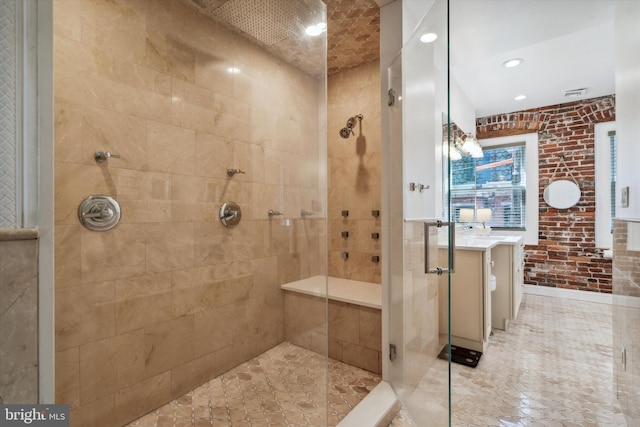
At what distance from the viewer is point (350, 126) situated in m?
2.75

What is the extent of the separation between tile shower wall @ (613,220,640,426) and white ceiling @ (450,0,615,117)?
1711 mm

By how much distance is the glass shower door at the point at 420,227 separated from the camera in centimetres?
142

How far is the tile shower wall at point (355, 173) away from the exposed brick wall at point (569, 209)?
10.3 ft

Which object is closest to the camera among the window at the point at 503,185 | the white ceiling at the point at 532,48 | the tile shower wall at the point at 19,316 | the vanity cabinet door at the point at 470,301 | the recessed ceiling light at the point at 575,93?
the tile shower wall at the point at 19,316

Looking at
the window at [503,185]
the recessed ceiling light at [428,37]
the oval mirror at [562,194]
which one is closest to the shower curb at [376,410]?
the recessed ceiling light at [428,37]

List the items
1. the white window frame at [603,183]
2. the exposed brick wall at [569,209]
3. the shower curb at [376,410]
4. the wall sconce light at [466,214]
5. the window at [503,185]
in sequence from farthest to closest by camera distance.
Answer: the window at [503,185] < the exposed brick wall at [569,209] < the white window frame at [603,183] < the wall sconce light at [466,214] < the shower curb at [376,410]

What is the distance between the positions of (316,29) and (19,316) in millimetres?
1929

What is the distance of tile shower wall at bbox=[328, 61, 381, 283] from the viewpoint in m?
2.67

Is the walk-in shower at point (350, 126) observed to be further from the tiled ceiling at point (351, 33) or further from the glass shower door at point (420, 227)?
the glass shower door at point (420, 227)

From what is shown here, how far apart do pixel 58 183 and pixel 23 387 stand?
1120 millimetres

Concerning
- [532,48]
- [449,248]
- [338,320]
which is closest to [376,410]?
[338,320]

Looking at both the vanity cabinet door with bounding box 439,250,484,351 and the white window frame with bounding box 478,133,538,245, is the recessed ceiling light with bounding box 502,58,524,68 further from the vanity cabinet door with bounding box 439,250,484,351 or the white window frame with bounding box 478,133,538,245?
the vanity cabinet door with bounding box 439,250,484,351

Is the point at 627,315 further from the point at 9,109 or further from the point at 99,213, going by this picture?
the point at 99,213

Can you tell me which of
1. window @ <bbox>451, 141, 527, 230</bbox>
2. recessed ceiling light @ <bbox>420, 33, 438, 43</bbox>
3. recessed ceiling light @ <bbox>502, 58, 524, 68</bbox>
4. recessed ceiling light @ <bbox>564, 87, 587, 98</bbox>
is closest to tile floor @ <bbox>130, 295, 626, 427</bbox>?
recessed ceiling light @ <bbox>420, 33, 438, 43</bbox>
